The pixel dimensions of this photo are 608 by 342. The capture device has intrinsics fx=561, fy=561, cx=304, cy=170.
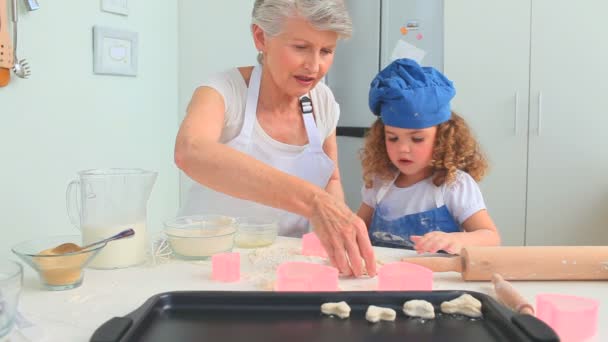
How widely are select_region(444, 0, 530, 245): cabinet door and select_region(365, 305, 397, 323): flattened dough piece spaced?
86.2 inches

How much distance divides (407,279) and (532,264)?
0.82 feet

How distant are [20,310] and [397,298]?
1.94ft

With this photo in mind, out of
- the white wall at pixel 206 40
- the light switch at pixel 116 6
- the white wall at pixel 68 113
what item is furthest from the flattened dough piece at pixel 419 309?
the white wall at pixel 206 40

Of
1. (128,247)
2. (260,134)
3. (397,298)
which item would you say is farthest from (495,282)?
(260,134)

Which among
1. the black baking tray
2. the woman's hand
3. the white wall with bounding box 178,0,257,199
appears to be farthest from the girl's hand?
the white wall with bounding box 178,0,257,199

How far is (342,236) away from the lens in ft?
3.38

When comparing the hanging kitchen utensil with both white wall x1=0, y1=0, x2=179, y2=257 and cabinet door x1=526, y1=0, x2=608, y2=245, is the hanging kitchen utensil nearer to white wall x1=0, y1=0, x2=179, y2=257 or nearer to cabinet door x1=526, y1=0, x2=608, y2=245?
white wall x1=0, y1=0, x2=179, y2=257

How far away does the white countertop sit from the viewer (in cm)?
83

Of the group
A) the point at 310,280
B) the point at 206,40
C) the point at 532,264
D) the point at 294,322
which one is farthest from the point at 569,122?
the point at 294,322

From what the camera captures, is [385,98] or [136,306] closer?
[136,306]

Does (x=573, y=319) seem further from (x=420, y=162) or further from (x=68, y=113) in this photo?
(x=68, y=113)

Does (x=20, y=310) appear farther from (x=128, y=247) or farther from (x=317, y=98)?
(x=317, y=98)

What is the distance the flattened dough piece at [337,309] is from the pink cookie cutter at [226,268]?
0.85ft

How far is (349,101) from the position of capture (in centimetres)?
351
